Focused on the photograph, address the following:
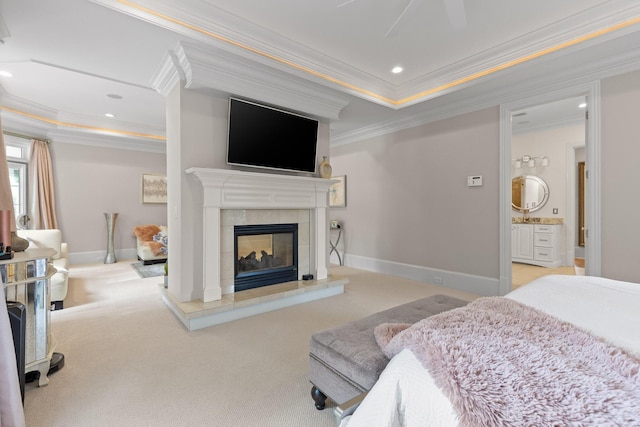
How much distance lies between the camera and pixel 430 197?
439 cm

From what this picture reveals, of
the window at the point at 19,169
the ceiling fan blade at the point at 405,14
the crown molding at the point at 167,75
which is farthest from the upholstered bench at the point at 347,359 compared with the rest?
the window at the point at 19,169

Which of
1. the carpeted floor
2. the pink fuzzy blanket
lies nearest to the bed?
the pink fuzzy blanket

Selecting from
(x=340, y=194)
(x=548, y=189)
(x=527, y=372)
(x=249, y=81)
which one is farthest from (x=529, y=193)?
(x=527, y=372)

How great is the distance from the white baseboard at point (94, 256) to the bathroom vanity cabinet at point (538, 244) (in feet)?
25.9

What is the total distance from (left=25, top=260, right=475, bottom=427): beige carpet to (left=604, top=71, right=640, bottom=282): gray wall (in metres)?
2.16

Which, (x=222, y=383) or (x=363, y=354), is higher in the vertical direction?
(x=363, y=354)

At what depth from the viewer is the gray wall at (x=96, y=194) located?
5500 millimetres

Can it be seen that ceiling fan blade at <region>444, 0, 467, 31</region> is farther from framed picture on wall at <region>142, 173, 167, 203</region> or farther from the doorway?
framed picture on wall at <region>142, 173, 167, 203</region>

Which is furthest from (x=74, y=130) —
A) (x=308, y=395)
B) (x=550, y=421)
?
(x=550, y=421)

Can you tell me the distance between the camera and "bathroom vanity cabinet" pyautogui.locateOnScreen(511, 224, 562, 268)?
18.0ft

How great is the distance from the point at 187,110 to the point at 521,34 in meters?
3.45

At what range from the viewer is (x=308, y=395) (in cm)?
176

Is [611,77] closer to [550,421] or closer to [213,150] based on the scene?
[550,421]

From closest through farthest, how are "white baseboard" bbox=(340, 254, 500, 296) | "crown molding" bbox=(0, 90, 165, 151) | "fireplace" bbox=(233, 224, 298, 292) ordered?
"fireplace" bbox=(233, 224, 298, 292) → "white baseboard" bbox=(340, 254, 500, 296) → "crown molding" bbox=(0, 90, 165, 151)
